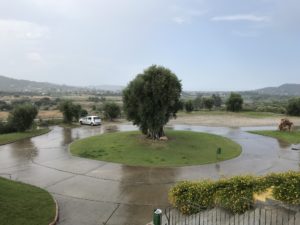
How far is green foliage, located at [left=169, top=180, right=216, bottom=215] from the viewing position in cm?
958

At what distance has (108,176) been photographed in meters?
16.0

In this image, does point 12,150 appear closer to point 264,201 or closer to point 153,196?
point 153,196

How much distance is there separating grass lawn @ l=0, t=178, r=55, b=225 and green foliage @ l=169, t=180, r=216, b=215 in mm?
4153

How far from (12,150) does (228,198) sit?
18867 millimetres

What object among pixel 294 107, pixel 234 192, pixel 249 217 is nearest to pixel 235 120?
pixel 294 107

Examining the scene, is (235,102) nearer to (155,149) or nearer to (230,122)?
(230,122)

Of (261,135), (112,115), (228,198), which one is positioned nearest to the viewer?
(228,198)

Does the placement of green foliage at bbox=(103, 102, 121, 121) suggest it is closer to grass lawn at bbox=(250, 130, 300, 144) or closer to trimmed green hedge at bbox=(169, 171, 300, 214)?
grass lawn at bbox=(250, 130, 300, 144)

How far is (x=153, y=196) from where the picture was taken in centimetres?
1297

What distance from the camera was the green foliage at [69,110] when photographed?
4012cm

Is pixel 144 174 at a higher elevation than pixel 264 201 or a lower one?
lower

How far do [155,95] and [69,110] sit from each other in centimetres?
2039

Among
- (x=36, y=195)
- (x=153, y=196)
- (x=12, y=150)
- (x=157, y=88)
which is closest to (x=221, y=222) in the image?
(x=153, y=196)

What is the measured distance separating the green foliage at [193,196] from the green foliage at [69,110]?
3183cm
